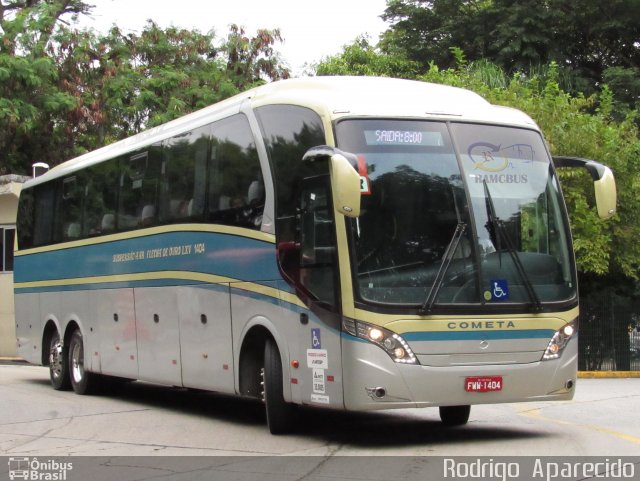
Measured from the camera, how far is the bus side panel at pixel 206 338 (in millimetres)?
12445

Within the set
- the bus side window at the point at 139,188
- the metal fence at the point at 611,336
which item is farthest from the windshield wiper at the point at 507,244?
the metal fence at the point at 611,336

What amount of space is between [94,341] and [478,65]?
18.9 meters

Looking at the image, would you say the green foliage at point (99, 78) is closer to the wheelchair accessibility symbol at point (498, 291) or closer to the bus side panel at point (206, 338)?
the bus side panel at point (206, 338)

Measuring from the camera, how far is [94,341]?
17016 mm

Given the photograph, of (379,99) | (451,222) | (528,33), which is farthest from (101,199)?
(528,33)

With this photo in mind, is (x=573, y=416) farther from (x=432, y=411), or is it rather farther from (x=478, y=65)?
(x=478, y=65)

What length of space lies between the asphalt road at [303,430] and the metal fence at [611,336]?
8.51 meters

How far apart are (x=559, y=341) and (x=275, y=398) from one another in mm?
3060

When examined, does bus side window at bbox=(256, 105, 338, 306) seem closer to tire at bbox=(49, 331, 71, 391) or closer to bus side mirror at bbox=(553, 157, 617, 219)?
bus side mirror at bbox=(553, 157, 617, 219)

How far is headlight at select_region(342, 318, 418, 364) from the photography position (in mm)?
9844

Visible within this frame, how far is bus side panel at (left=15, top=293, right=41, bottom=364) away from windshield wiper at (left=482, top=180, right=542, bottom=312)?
11295 millimetres

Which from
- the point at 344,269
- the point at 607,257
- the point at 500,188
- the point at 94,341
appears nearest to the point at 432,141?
the point at 500,188

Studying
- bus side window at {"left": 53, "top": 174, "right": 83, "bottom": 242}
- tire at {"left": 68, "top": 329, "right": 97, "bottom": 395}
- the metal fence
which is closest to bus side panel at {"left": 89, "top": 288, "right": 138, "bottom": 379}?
tire at {"left": 68, "top": 329, "right": 97, "bottom": 395}
